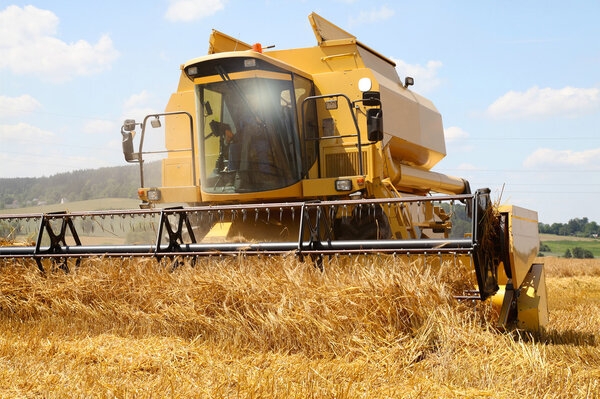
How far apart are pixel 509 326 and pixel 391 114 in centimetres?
332

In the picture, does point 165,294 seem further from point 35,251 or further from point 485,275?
point 485,275

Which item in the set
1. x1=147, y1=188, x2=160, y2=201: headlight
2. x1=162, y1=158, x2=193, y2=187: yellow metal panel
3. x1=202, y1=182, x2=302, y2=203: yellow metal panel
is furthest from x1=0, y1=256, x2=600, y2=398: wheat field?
x1=162, y1=158, x2=193, y2=187: yellow metal panel

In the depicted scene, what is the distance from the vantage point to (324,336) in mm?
3779

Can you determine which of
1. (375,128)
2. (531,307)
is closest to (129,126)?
(375,128)

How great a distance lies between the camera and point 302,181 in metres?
6.32

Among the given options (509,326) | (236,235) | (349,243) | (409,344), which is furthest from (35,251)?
(509,326)

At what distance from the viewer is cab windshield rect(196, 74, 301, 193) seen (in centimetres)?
630

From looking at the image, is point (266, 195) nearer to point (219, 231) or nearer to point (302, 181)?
point (302, 181)

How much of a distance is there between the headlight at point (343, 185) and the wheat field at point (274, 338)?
1.68m

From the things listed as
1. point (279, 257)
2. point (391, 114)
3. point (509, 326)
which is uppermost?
point (391, 114)

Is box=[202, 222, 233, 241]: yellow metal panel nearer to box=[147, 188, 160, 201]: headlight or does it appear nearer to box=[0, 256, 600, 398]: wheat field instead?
box=[147, 188, 160, 201]: headlight

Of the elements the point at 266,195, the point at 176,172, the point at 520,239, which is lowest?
the point at 520,239

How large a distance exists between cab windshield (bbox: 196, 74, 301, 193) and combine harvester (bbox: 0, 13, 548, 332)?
11 mm

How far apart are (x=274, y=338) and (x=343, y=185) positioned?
252 cm
